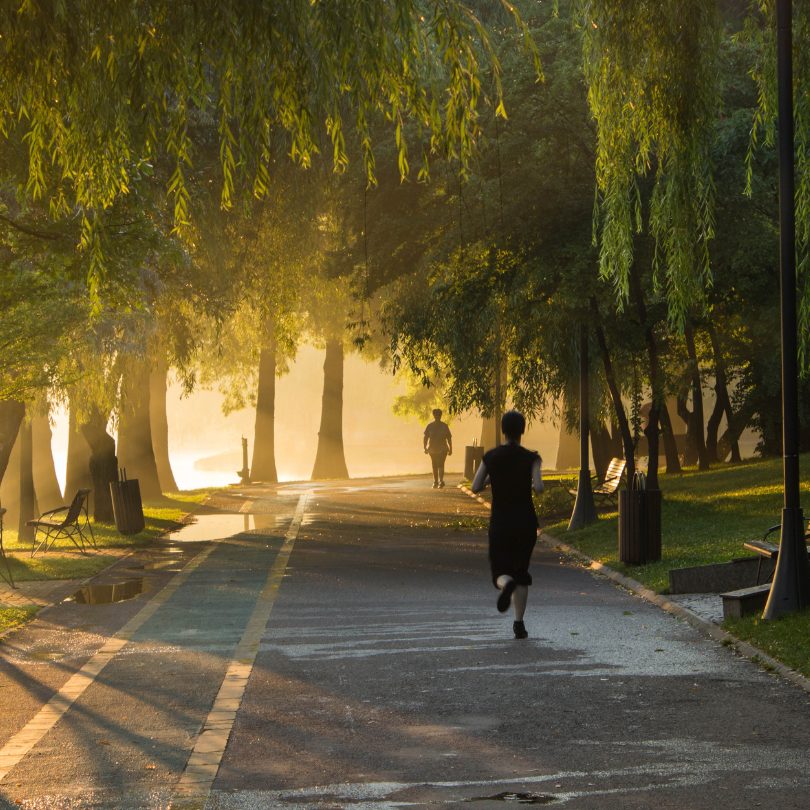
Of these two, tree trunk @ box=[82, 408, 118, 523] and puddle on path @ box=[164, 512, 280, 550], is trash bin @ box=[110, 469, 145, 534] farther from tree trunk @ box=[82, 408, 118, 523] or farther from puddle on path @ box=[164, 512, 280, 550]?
tree trunk @ box=[82, 408, 118, 523]

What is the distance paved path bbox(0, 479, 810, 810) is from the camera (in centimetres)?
705

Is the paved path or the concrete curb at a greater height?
the concrete curb

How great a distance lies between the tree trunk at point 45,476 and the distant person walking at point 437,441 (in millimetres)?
11438

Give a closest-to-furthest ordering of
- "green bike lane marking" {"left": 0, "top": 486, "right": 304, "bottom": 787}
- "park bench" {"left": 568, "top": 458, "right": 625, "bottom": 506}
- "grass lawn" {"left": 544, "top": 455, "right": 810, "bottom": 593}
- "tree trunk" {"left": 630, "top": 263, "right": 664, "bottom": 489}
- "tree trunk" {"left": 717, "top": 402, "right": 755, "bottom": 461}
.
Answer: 1. "green bike lane marking" {"left": 0, "top": 486, "right": 304, "bottom": 787}
2. "grass lawn" {"left": 544, "top": 455, "right": 810, "bottom": 593}
3. "tree trunk" {"left": 630, "top": 263, "right": 664, "bottom": 489}
4. "park bench" {"left": 568, "top": 458, "right": 625, "bottom": 506}
5. "tree trunk" {"left": 717, "top": 402, "right": 755, "bottom": 461}

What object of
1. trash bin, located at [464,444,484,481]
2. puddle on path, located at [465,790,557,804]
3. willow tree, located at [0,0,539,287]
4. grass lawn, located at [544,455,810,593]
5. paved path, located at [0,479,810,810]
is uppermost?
willow tree, located at [0,0,539,287]

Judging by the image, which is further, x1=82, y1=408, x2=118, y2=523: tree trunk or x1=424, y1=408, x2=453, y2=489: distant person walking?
x1=424, y1=408, x2=453, y2=489: distant person walking

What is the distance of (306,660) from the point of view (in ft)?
36.7

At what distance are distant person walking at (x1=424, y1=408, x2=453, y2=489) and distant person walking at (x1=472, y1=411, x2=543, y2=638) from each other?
26.9 m

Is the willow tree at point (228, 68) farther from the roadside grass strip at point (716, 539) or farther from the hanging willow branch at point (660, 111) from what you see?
the roadside grass strip at point (716, 539)

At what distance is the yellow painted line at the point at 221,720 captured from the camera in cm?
711

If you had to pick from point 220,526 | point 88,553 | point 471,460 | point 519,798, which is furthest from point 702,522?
point 471,460

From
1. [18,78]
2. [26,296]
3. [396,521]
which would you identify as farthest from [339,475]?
[18,78]

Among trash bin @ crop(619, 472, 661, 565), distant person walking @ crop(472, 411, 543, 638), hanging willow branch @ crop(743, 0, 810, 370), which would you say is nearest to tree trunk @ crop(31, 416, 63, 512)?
trash bin @ crop(619, 472, 661, 565)

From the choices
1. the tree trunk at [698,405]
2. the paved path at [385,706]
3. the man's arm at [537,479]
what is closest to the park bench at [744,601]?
the paved path at [385,706]
